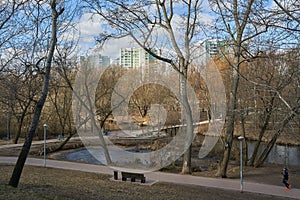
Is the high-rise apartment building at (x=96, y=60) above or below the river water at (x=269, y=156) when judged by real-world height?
above

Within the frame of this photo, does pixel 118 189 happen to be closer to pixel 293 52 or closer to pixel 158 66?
pixel 293 52

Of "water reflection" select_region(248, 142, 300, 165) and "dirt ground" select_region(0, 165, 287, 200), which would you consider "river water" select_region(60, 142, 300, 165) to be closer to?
"water reflection" select_region(248, 142, 300, 165)

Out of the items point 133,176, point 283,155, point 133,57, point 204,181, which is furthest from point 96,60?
Result: point 283,155

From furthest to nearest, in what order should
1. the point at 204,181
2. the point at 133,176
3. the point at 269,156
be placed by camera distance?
the point at 269,156, the point at 204,181, the point at 133,176

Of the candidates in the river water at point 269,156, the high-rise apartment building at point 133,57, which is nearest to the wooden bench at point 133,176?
the river water at point 269,156

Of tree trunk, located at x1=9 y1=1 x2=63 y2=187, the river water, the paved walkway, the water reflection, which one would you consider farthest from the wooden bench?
the water reflection

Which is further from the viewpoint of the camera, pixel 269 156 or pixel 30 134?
pixel 269 156

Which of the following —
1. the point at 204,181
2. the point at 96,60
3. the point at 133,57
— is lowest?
the point at 204,181

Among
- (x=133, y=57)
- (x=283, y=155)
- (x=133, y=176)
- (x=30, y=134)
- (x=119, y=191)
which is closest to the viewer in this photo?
(x=30, y=134)

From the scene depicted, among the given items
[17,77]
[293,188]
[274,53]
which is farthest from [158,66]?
[274,53]

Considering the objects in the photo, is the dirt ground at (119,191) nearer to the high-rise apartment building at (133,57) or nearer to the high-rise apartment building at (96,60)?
the high-rise apartment building at (133,57)

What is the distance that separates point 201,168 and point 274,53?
10957mm

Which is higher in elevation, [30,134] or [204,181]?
[30,134]

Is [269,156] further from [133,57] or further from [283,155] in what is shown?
[133,57]
